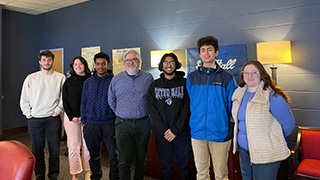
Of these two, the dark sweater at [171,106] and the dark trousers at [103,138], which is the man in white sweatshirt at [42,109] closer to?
the dark trousers at [103,138]

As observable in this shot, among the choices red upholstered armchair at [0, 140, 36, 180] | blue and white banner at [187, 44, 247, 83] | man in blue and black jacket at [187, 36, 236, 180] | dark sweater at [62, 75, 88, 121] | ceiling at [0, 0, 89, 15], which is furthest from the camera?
ceiling at [0, 0, 89, 15]

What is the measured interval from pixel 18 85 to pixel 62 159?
3.14m

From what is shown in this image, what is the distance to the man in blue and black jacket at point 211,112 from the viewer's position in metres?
1.90

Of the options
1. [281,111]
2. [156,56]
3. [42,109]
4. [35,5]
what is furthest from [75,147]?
[35,5]

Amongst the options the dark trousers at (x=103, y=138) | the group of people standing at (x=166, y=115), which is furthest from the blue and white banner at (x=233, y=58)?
the dark trousers at (x=103, y=138)

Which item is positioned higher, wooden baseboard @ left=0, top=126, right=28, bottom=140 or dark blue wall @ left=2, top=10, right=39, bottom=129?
Answer: dark blue wall @ left=2, top=10, right=39, bottom=129

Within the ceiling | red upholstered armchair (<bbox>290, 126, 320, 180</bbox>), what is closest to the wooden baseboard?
the ceiling

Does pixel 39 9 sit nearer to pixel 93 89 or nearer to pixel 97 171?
pixel 93 89

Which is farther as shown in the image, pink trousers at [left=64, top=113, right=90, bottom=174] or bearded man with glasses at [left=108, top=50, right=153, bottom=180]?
pink trousers at [left=64, top=113, right=90, bottom=174]

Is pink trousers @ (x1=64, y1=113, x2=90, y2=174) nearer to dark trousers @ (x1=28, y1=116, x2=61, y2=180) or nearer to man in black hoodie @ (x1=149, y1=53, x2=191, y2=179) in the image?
dark trousers @ (x1=28, y1=116, x2=61, y2=180)

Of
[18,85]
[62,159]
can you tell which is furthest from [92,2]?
[62,159]

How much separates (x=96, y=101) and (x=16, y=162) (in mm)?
1400

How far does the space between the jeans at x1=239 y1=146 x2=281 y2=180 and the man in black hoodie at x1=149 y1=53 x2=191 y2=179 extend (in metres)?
0.53

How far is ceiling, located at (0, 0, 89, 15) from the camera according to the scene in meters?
5.01
